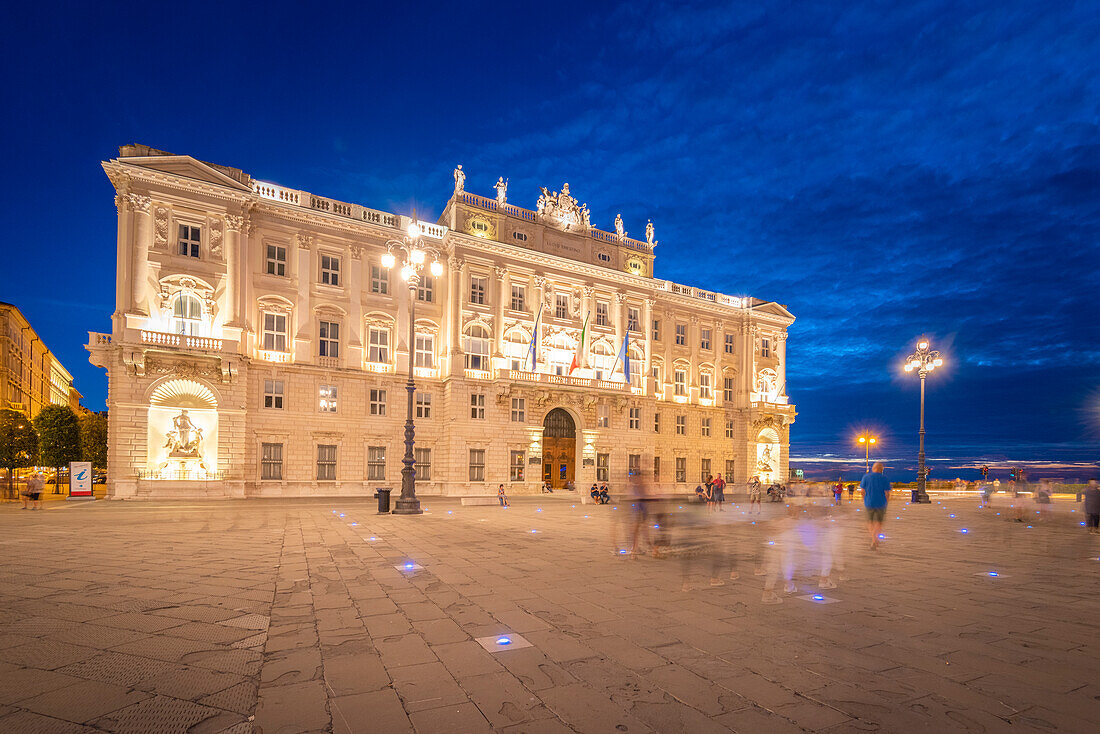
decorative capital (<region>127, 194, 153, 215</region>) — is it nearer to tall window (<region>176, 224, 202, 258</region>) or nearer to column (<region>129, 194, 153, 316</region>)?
column (<region>129, 194, 153, 316</region>)

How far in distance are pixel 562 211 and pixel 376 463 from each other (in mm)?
22136

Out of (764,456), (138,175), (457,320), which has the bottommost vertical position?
(764,456)

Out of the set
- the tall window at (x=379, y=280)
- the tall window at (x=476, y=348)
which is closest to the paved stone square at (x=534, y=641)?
the tall window at (x=379, y=280)

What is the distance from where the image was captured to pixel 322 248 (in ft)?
112

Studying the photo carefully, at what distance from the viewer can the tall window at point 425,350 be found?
120 feet

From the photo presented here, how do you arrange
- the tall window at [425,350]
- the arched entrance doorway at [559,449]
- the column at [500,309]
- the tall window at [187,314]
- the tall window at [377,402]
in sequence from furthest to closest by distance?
the arched entrance doorway at [559,449], the column at [500,309], the tall window at [425,350], the tall window at [377,402], the tall window at [187,314]

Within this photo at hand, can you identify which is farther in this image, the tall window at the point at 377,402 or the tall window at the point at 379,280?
the tall window at the point at 379,280

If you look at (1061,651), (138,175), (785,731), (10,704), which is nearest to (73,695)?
(10,704)

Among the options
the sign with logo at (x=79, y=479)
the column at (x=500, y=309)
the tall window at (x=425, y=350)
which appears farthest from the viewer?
the column at (x=500, y=309)

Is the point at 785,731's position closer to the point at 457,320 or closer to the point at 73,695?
the point at 73,695

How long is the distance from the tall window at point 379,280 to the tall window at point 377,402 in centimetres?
614

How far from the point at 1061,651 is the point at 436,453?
109 feet

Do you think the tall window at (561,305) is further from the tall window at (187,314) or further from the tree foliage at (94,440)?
the tree foliage at (94,440)

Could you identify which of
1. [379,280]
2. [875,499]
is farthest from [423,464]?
[875,499]
